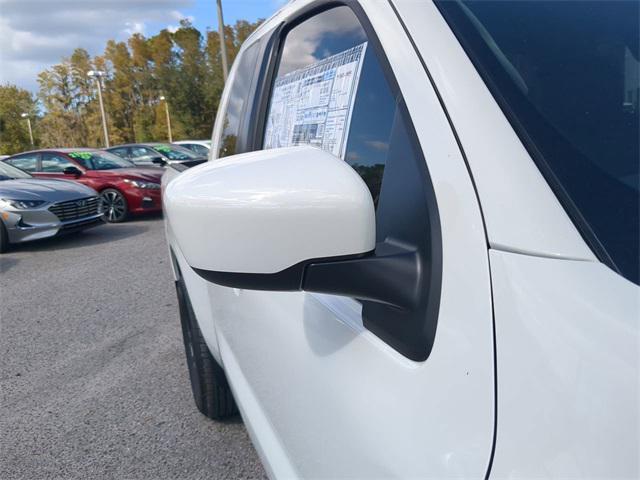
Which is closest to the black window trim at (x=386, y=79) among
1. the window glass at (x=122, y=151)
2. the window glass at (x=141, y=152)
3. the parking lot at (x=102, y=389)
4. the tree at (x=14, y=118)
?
the parking lot at (x=102, y=389)

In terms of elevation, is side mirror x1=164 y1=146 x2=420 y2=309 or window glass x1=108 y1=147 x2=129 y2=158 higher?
side mirror x1=164 y1=146 x2=420 y2=309

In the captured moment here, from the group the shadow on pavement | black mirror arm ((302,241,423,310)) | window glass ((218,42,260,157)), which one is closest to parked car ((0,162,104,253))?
the shadow on pavement

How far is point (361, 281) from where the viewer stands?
870 mm

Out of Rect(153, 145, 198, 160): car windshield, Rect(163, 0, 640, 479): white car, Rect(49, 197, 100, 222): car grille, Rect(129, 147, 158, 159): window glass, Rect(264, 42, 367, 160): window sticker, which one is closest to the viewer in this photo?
Rect(163, 0, 640, 479): white car

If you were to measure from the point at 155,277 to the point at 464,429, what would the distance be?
17.0ft

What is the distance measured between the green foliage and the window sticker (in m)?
37.8

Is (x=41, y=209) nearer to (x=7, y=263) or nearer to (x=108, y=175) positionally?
(x=7, y=263)

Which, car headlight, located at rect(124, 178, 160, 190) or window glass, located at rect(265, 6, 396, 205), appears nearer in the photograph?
window glass, located at rect(265, 6, 396, 205)

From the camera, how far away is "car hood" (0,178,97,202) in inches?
279

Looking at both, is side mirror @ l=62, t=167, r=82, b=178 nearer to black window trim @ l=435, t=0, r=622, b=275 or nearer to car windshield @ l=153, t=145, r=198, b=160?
car windshield @ l=153, t=145, r=198, b=160

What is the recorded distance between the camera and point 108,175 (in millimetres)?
9430

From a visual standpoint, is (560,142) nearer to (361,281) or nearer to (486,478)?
(361,281)

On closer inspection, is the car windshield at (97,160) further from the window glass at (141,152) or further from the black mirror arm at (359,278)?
the black mirror arm at (359,278)

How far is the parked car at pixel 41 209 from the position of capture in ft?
22.7
